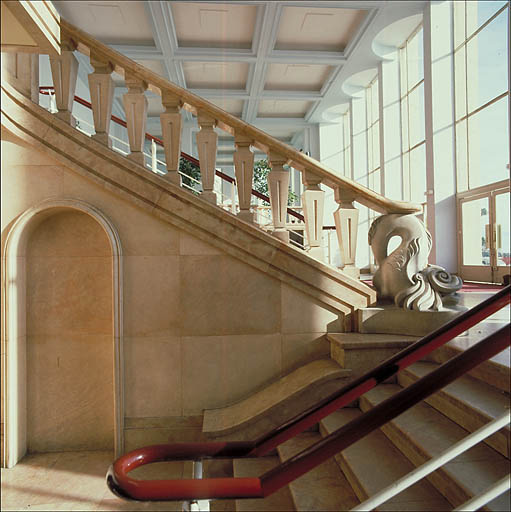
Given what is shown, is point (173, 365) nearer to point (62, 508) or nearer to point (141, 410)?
point (141, 410)

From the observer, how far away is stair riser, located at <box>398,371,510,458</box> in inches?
74.3

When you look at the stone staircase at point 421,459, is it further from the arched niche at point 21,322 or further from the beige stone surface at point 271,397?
the arched niche at point 21,322

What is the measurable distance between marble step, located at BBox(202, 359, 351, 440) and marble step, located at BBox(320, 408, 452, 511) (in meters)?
0.51

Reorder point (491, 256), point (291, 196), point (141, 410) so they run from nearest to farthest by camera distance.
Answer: point (141, 410) < point (491, 256) < point (291, 196)

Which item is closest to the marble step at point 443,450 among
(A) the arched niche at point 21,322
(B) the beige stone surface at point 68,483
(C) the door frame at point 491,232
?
(B) the beige stone surface at point 68,483

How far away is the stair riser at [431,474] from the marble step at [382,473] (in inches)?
1.3

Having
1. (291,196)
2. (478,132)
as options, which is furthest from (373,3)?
(291,196)

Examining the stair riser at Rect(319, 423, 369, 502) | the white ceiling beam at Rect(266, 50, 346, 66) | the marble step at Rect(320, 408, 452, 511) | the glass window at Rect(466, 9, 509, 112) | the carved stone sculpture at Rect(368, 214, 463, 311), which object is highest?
the white ceiling beam at Rect(266, 50, 346, 66)

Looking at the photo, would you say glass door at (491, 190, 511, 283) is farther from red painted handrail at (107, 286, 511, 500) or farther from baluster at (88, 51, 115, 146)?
red painted handrail at (107, 286, 511, 500)

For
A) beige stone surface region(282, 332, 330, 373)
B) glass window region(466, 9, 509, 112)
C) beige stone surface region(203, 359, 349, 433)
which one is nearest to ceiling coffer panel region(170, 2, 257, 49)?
glass window region(466, 9, 509, 112)

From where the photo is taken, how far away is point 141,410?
3426 millimetres

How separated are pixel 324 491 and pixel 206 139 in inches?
95.7

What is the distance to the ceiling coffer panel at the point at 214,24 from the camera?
9.23 metres

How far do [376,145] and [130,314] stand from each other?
1198 cm
